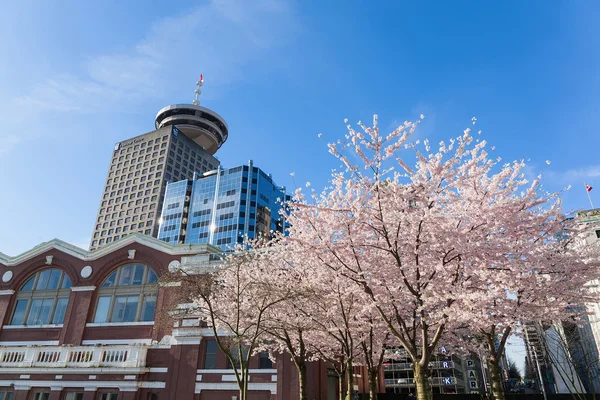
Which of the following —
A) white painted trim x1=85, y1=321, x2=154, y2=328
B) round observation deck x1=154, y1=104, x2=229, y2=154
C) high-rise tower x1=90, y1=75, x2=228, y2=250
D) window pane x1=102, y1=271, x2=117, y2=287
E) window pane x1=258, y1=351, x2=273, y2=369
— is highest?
round observation deck x1=154, y1=104, x2=229, y2=154

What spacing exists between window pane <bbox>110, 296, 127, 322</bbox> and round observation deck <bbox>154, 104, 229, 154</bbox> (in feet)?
345

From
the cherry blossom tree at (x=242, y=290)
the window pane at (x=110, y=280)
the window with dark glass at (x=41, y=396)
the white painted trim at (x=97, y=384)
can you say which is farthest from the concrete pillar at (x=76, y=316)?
the cherry blossom tree at (x=242, y=290)

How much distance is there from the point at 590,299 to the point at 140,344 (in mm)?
27331

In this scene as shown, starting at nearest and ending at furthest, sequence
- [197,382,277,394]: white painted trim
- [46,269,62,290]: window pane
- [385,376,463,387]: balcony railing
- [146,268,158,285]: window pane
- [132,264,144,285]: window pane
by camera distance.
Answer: [197,382,277,394]: white painted trim, [146,268,158,285]: window pane, [132,264,144,285]: window pane, [46,269,62,290]: window pane, [385,376,463,387]: balcony railing

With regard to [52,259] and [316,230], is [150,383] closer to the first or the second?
[52,259]

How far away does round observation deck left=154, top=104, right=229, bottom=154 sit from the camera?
130 meters

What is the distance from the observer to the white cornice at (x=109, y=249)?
31.5 metres

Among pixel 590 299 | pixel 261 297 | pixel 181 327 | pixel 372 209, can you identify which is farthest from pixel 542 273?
pixel 181 327

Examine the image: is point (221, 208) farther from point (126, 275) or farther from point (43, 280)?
point (126, 275)

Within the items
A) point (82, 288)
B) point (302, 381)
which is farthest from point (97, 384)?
point (302, 381)

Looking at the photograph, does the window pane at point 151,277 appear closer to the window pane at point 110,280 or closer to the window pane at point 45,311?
the window pane at point 110,280

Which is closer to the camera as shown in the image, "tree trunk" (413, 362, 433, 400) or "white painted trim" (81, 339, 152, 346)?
"tree trunk" (413, 362, 433, 400)

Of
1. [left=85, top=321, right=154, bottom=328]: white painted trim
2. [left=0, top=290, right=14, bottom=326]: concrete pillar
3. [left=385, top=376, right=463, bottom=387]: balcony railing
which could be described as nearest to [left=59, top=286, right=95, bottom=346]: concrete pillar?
[left=85, top=321, right=154, bottom=328]: white painted trim

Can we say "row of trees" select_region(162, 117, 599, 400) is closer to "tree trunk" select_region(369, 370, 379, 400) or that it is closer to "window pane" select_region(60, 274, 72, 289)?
"tree trunk" select_region(369, 370, 379, 400)
